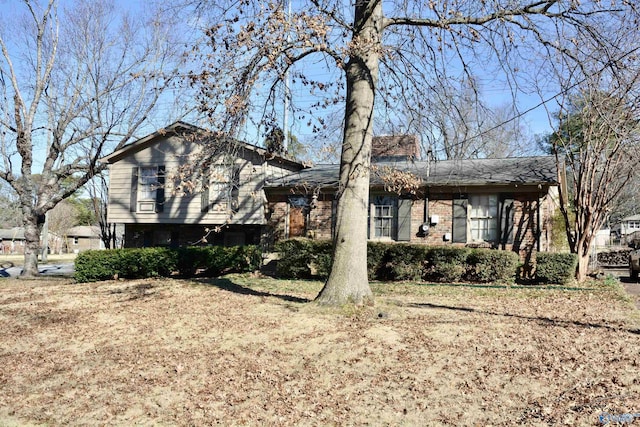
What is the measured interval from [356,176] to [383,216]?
8153mm

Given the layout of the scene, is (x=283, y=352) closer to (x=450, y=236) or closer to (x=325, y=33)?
(x=325, y=33)

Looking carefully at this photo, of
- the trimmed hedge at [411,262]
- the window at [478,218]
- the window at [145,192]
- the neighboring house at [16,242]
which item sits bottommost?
the neighboring house at [16,242]

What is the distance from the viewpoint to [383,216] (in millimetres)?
16766

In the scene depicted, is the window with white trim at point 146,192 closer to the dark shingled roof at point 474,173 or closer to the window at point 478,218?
the dark shingled roof at point 474,173

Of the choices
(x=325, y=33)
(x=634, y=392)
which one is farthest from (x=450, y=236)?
A: (x=634, y=392)

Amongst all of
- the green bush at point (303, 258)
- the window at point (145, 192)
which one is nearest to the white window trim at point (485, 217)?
the green bush at point (303, 258)

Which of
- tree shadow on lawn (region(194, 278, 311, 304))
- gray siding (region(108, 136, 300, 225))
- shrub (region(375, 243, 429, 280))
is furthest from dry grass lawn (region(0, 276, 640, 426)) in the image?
gray siding (region(108, 136, 300, 225))

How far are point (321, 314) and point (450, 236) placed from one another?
337 inches

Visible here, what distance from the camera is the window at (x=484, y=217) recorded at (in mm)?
15336

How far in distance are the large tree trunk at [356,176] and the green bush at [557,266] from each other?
22.3ft

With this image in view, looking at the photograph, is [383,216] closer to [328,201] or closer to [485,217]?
[328,201]

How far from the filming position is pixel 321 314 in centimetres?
826

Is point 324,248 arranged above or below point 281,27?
below

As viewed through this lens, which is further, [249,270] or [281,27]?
[249,270]
